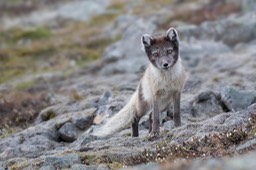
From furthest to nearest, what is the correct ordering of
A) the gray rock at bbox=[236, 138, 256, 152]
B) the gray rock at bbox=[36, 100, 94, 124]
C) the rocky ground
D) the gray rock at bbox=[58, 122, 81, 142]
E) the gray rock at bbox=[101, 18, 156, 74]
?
1. the gray rock at bbox=[101, 18, 156, 74]
2. the gray rock at bbox=[36, 100, 94, 124]
3. the gray rock at bbox=[58, 122, 81, 142]
4. the rocky ground
5. the gray rock at bbox=[236, 138, 256, 152]

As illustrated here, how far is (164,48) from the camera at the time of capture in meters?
13.8

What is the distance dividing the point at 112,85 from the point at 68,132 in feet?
34.7

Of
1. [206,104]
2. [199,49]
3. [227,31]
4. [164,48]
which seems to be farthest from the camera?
[227,31]

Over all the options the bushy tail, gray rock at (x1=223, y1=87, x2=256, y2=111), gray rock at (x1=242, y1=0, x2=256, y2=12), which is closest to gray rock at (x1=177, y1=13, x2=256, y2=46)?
gray rock at (x1=242, y1=0, x2=256, y2=12)

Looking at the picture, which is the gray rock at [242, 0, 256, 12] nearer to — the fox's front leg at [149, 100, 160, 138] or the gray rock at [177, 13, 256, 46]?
the gray rock at [177, 13, 256, 46]

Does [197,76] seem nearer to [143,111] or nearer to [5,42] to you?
[143,111]

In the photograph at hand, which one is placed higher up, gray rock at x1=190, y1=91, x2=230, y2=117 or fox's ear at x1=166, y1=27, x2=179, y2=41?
fox's ear at x1=166, y1=27, x2=179, y2=41

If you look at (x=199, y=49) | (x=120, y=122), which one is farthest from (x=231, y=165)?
(x=199, y=49)

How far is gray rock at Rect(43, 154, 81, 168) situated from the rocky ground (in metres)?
0.02

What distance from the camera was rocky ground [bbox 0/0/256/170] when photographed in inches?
444

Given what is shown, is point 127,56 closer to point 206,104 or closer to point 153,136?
point 206,104

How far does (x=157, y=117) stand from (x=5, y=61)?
32.7m

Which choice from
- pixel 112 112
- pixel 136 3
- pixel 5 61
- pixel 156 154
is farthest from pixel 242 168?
pixel 136 3

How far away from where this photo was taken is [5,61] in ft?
149
